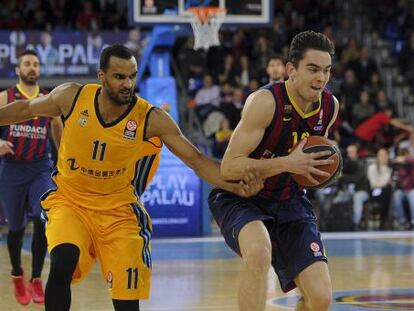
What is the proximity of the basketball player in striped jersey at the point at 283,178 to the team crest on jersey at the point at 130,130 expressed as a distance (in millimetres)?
550

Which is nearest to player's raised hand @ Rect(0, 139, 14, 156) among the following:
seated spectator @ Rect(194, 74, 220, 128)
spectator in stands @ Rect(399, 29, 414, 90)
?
seated spectator @ Rect(194, 74, 220, 128)

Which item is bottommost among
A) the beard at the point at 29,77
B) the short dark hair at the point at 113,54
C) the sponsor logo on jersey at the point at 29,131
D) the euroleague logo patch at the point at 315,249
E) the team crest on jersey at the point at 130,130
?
the euroleague logo patch at the point at 315,249

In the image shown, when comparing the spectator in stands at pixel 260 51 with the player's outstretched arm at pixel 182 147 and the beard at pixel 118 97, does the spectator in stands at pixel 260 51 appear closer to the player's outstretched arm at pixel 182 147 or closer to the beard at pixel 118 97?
the player's outstretched arm at pixel 182 147

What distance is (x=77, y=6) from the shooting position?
68.2 feet

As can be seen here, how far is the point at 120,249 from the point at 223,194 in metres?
0.77

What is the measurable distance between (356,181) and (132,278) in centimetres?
1060

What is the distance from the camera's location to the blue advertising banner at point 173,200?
47.0 ft

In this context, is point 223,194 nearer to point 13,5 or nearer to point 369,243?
point 369,243

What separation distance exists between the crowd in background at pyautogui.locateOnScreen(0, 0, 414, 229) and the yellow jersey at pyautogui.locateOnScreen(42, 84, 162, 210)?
8.76 meters

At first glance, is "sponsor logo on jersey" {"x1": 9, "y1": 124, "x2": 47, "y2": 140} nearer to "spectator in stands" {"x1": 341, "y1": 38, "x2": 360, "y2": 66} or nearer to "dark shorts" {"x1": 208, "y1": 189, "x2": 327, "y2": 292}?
"dark shorts" {"x1": 208, "y1": 189, "x2": 327, "y2": 292}

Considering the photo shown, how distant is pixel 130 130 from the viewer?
5613 millimetres

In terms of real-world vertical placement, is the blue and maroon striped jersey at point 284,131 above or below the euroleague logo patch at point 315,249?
above

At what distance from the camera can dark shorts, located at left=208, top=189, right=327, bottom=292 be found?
5.52 metres

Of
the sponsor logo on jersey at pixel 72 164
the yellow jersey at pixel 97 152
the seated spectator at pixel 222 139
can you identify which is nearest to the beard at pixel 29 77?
the yellow jersey at pixel 97 152
